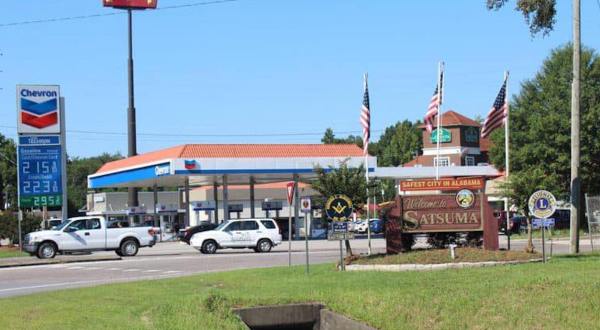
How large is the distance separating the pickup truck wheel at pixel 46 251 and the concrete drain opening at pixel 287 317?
74.8ft

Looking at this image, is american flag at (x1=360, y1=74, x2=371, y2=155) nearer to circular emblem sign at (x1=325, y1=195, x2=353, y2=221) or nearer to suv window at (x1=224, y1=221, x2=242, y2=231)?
suv window at (x1=224, y1=221, x2=242, y2=231)

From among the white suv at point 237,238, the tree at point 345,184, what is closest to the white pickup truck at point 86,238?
the white suv at point 237,238

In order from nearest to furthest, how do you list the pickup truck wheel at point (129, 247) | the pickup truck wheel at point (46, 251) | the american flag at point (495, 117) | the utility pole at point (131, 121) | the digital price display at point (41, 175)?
1. the pickup truck wheel at point (46, 251)
2. the pickup truck wheel at point (129, 247)
3. the digital price display at point (41, 175)
4. the american flag at point (495, 117)
5. the utility pole at point (131, 121)

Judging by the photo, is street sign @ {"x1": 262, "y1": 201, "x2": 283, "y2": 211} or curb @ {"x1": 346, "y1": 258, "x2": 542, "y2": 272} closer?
curb @ {"x1": 346, "y1": 258, "x2": 542, "y2": 272}

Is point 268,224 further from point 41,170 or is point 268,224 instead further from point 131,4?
point 131,4

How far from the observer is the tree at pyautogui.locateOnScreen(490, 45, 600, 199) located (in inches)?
2076

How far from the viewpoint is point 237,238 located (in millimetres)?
37875

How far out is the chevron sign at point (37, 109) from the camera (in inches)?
1565

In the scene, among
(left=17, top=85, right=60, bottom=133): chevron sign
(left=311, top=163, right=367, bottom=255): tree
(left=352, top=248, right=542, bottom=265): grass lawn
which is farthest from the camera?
(left=17, top=85, right=60, bottom=133): chevron sign

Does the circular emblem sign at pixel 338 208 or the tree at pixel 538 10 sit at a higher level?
the tree at pixel 538 10

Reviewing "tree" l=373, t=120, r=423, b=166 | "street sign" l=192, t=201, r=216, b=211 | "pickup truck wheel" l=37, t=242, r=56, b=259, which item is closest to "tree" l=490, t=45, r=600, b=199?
"street sign" l=192, t=201, r=216, b=211

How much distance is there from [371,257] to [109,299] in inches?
316

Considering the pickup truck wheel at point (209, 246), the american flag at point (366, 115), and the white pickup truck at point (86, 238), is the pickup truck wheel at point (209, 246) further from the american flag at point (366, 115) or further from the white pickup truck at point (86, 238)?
the american flag at point (366, 115)

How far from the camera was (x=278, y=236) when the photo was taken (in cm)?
3850
